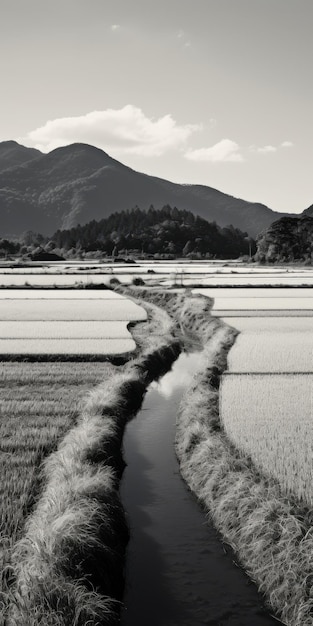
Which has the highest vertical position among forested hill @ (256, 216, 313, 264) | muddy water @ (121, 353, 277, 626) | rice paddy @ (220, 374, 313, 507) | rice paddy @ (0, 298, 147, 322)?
forested hill @ (256, 216, 313, 264)

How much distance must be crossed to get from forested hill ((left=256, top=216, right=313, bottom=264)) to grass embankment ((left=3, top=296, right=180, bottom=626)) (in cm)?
9498

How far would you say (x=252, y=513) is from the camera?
8211 millimetres

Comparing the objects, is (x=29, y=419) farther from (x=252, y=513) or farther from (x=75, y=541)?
(x=252, y=513)

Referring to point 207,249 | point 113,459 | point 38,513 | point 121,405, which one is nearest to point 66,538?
point 38,513

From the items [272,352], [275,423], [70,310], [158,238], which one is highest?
[158,238]

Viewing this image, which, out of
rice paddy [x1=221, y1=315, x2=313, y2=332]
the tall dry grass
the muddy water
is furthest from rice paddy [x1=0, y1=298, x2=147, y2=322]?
the muddy water

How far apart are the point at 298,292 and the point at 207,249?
391 ft

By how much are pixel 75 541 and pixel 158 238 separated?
534ft

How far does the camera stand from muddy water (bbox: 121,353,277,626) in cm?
703

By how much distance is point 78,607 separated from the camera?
6.23 m

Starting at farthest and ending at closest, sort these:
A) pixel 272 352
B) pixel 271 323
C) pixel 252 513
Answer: pixel 271 323
pixel 272 352
pixel 252 513

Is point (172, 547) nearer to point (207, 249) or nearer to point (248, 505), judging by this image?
point (248, 505)

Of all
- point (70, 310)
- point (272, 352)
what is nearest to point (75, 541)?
point (272, 352)

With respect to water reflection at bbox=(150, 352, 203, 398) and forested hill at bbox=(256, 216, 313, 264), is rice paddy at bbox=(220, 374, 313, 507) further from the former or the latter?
forested hill at bbox=(256, 216, 313, 264)
